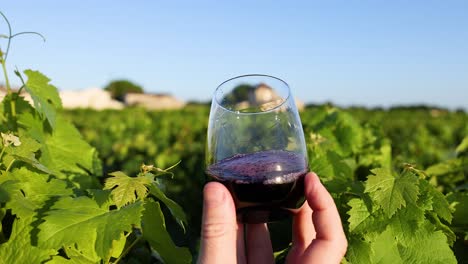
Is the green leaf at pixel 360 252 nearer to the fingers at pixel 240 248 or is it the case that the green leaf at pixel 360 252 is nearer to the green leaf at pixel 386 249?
the green leaf at pixel 386 249

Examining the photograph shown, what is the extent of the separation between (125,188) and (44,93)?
1.14 meters

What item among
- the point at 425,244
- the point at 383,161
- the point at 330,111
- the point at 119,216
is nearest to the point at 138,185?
the point at 119,216

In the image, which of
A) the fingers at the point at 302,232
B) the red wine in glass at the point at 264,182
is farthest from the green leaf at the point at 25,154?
the fingers at the point at 302,232

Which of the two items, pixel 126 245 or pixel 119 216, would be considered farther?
pixel 126 245

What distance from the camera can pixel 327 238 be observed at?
70.2 inches

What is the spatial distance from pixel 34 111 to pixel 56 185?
2.58 feet

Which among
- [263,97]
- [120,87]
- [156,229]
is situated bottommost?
[120,87]

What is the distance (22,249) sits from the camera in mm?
1972

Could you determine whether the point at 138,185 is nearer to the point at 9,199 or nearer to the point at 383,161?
the point at 9,199

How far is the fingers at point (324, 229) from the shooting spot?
178 cm

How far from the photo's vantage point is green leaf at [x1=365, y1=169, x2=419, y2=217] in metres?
2.19

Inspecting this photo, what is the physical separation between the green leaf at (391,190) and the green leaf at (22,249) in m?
1.16

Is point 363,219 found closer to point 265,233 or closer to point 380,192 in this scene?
point 380,192

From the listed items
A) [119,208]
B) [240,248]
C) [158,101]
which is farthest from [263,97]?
[158,101]
